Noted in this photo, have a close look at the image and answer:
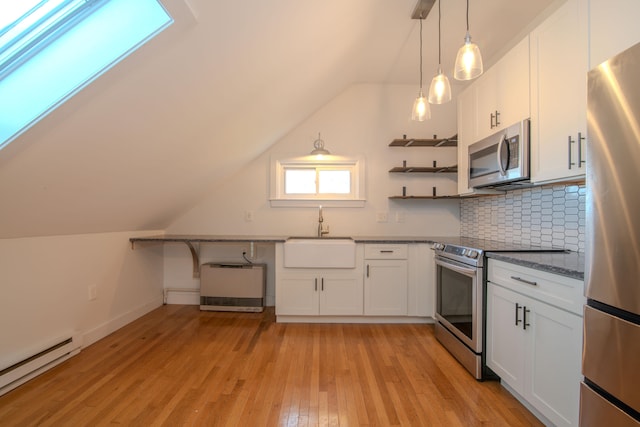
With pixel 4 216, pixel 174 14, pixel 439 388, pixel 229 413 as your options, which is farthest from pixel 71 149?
pixel 439 388

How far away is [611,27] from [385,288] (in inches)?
91.4

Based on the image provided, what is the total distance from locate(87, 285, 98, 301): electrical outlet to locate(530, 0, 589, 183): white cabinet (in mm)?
3473

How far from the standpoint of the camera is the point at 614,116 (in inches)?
37.4

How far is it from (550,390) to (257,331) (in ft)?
7.04

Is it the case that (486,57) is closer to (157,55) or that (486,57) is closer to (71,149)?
(157,55)

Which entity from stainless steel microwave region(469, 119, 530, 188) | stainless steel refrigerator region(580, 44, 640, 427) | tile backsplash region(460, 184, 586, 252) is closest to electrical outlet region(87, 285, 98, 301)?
stainless steel refrigerator region(580, 44, 640, 427)

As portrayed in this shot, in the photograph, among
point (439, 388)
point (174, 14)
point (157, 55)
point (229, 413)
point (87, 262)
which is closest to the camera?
point (174, 14)

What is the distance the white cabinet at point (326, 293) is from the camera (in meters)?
2.81

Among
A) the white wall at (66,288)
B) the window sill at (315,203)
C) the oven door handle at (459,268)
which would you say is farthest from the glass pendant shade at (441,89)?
the white wall at (66,288)

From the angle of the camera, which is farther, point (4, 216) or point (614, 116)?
point (4, 216)

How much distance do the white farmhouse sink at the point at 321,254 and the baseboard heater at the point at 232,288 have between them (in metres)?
0.59

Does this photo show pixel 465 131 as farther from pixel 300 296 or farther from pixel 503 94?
pixel 300 296

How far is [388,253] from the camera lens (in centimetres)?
281

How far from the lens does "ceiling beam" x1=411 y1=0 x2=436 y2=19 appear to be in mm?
1999
